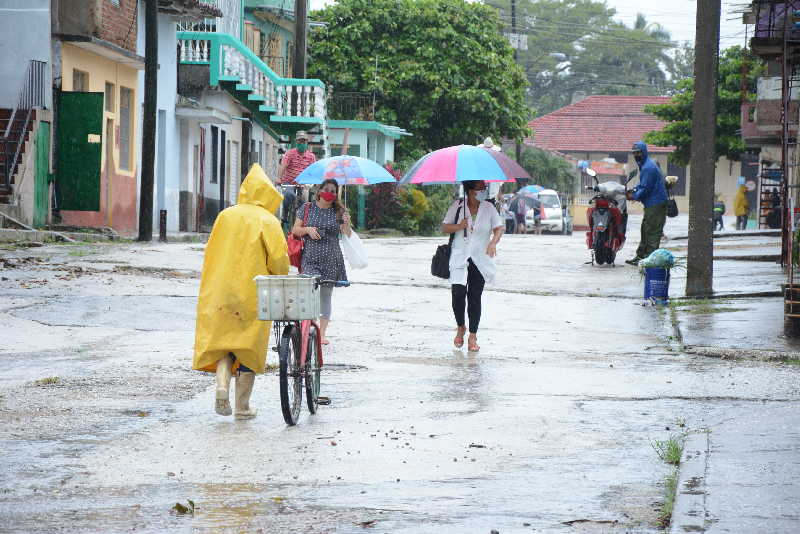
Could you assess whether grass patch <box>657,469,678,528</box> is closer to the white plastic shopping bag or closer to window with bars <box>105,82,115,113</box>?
the white plastic shopping bag

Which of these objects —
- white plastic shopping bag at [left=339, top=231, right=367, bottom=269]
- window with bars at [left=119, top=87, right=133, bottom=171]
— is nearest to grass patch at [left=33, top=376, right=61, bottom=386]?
white plastic shopping bag at [left=339, top=231, right=367, bottom=269]

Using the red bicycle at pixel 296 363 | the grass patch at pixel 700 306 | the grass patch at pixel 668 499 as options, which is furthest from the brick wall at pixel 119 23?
the grass patch at pixel 668 499

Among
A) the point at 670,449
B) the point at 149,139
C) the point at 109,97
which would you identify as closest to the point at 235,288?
the point at 670,449

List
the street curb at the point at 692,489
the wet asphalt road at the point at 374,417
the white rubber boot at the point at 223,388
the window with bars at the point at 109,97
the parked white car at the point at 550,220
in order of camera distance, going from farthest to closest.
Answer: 1. the parked white car at the point at 550,220
2. the window with bars at the point at 109,97
3. the white rubber boot at the point at 223,388
4. the wet asphalt road at the point at 374,417
5. the street curb at the point at 692,489

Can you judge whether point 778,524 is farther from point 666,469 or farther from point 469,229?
point 469,229

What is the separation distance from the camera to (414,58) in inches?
1953

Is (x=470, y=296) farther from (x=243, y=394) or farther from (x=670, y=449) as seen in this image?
(x=670, y=449)

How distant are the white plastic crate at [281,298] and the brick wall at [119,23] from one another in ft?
64.0

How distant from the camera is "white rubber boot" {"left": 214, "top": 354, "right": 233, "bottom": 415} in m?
8.27

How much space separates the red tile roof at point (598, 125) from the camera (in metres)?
82.0

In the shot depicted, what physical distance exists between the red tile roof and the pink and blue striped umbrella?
69113 millimetres

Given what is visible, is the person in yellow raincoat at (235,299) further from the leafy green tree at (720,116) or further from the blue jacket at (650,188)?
the leafy green tree at (720,116)

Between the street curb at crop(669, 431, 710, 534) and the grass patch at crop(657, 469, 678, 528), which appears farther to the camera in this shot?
the grass patch at crop(657, 469, 678, 528)

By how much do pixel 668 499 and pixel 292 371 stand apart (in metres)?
2.82
